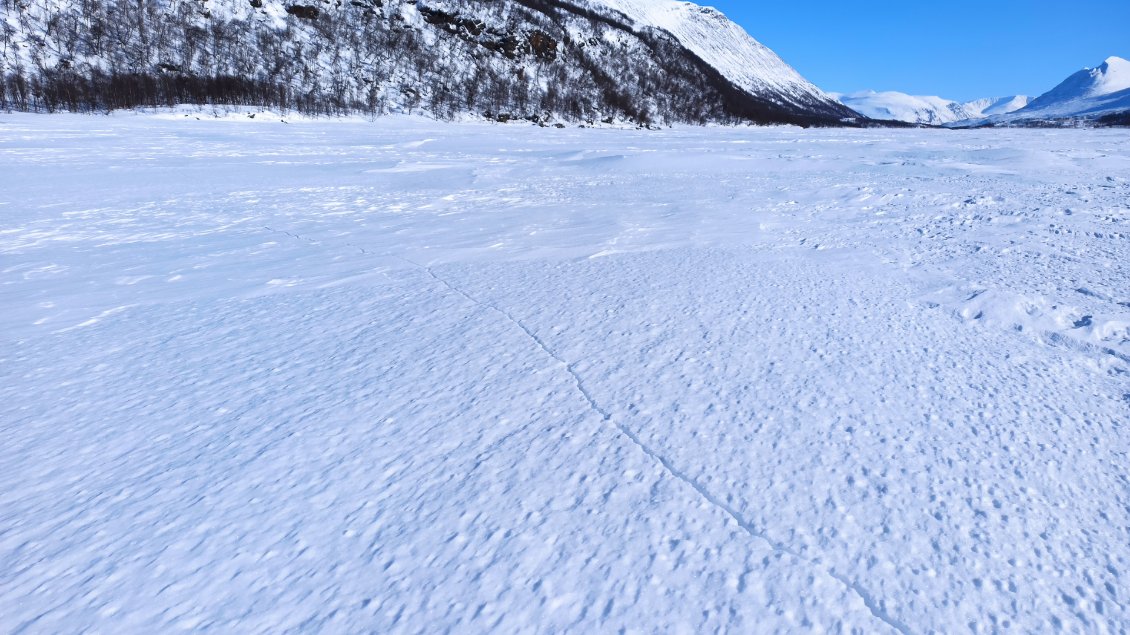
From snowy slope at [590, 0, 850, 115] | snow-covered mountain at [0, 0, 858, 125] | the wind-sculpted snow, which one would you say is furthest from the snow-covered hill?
the wind-sculpted snow

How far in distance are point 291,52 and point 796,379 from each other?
232 feet

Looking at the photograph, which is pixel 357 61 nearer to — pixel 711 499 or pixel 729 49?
pixel 711 499

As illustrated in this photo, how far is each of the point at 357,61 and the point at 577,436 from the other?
234ft

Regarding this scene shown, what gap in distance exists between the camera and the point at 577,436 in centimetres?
194

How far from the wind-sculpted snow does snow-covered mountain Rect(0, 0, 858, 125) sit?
51.5m

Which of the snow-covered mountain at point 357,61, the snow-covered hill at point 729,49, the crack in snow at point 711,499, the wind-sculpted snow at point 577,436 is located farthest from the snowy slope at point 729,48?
the crack in snow at point 711,499

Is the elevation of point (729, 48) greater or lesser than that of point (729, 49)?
greater

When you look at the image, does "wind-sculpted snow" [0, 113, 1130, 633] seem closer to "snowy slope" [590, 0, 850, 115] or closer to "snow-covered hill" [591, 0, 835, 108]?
"snow-covered hill" [591, 0, 835, 108]

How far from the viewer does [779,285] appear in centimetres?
343

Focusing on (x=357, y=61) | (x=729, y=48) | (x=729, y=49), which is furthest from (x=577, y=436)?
(x=729, y=48)

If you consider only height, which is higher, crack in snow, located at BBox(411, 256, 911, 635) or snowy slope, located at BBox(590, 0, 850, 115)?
snowy slope, located at BBox(590, 0, 850, 115)

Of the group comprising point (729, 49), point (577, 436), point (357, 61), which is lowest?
point (577, 436)

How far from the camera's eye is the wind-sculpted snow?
1343mm

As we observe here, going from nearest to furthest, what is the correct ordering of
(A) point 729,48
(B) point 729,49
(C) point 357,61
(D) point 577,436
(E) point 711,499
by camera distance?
(E) point 711,499 < (D) point 577,436 < (C) point 357,61 < (B) point 729,49 < (A) point 729,48
